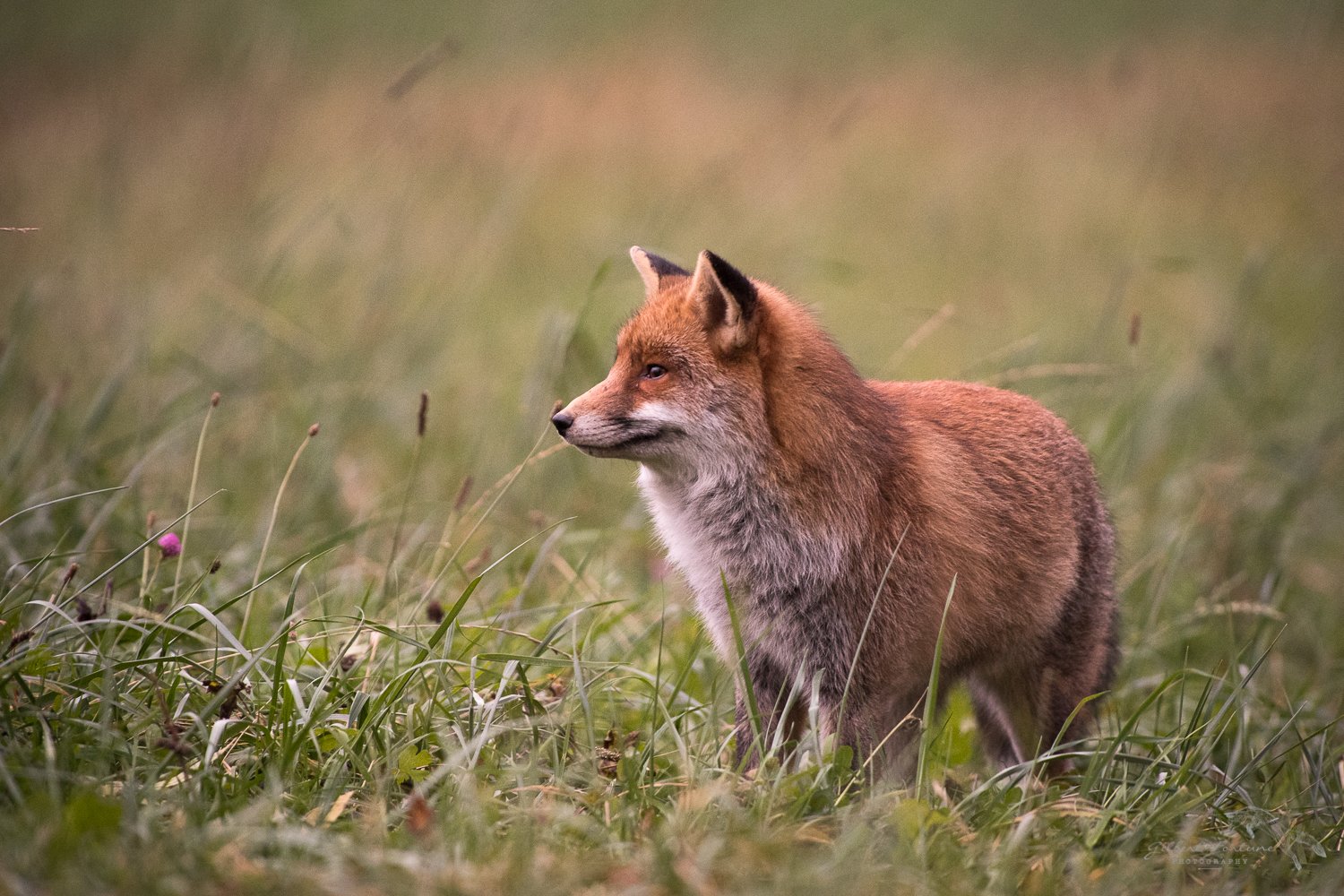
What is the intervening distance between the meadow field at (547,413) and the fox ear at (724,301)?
1.18 meters

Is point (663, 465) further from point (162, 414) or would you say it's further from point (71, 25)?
point (71, 25)

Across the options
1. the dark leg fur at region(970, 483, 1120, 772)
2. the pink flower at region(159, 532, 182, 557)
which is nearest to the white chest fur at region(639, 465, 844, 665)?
the dark leg fur at region(970, 483, 1120, 772)

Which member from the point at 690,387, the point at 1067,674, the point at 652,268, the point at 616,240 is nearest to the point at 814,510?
the point at 690,387

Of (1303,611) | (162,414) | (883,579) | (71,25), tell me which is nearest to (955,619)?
(883,579)

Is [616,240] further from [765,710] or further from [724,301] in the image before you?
[765,710]

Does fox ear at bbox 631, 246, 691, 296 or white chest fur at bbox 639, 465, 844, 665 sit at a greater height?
fox ear at bbox 631, 246, 691, 296

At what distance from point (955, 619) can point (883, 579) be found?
1.47 ft

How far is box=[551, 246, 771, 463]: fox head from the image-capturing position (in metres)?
4.25

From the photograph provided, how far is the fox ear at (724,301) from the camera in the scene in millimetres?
4238

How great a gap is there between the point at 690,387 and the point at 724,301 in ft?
1.15

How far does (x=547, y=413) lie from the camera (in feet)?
22.1

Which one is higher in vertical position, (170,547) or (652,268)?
(652,268)

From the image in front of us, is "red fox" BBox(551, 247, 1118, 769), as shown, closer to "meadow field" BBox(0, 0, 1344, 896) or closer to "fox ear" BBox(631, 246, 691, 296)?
"fox ear" BBox(631, 246, 691, 296)

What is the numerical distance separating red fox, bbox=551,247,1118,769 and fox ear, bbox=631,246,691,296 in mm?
228
